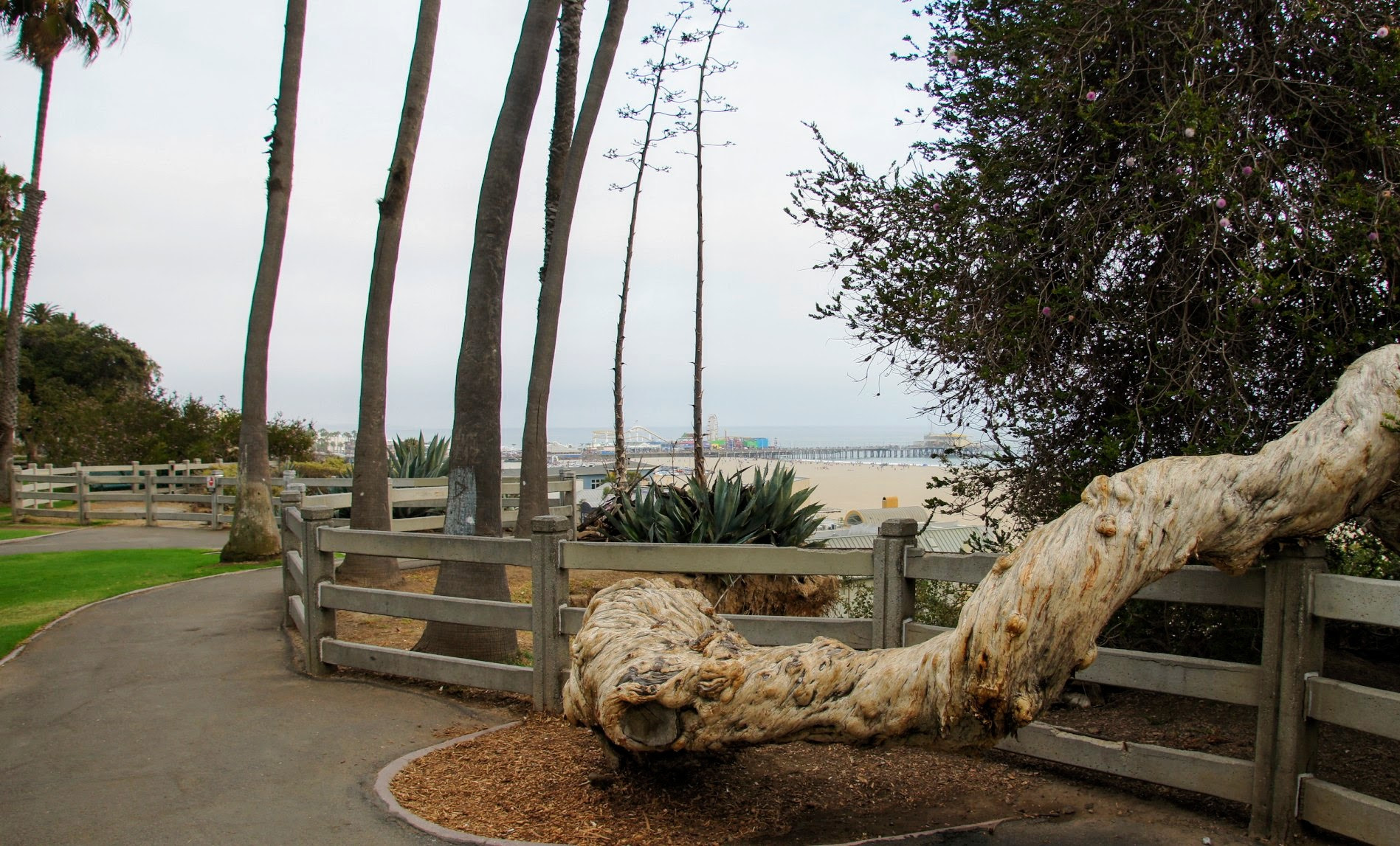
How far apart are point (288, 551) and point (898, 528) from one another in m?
6.93

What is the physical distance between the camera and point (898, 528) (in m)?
5.01

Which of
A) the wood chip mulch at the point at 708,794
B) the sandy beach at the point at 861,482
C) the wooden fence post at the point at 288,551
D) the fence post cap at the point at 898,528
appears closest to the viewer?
the wood chip mulch at the point at 708,794

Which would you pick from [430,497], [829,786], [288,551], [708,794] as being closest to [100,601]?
[288,551]

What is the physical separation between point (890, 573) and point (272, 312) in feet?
44.3

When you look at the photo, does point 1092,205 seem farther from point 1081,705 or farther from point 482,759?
point 482,759

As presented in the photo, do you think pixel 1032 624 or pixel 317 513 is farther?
pixel 317 513

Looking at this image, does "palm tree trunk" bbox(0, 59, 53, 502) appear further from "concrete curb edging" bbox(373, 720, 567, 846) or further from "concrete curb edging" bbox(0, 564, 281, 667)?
"concrete curb edging" bbox(373, 720, 567, 846)

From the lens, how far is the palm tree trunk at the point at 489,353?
797 cm

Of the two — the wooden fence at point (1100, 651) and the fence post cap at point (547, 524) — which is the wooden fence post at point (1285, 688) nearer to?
the wooden fence at point (1100, 651)

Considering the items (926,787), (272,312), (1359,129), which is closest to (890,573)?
(926,787)

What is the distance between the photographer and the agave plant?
54.4 feet

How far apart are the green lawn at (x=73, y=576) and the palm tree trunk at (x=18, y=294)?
466 inches

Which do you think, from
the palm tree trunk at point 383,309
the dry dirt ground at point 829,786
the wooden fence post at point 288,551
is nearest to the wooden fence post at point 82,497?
the palm tree trunk at point 383,309

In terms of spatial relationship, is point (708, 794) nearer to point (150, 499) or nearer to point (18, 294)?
point (150, 499)
